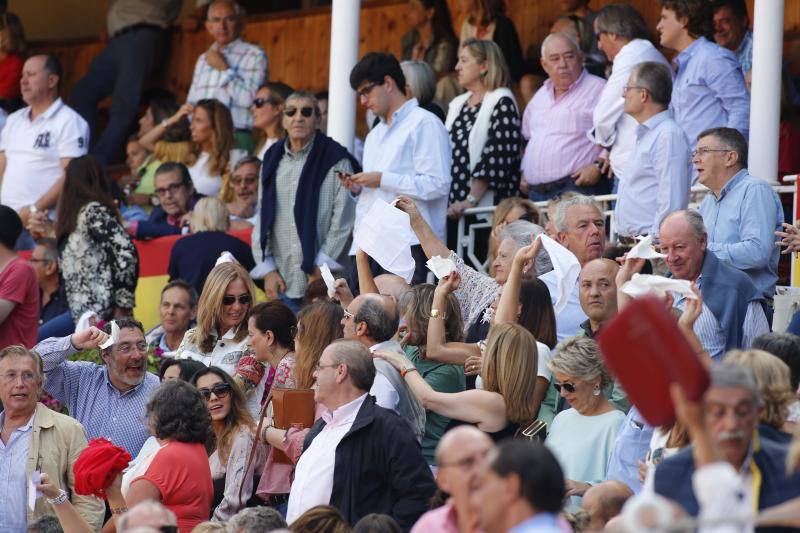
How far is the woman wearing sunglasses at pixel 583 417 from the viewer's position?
255 inches

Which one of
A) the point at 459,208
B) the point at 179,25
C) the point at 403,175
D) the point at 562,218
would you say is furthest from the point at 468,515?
the point at 179,25

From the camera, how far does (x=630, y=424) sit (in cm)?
621

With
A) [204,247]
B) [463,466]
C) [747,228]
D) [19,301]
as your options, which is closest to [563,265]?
[747,228]

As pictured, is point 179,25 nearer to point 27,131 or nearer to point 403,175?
point 27,131

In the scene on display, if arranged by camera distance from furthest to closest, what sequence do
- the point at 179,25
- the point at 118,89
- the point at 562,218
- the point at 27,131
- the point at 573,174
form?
the point at 179,25, the point at 118,89, the point at 27,131, the point at 573,174, the point at 562,218

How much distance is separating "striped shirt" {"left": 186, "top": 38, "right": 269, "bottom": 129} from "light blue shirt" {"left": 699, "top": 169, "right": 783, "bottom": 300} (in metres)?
5.53

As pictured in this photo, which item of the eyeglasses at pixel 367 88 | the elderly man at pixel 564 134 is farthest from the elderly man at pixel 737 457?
the elderly man at pixel 564 134

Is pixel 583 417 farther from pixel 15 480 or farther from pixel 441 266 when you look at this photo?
pixel 15 480

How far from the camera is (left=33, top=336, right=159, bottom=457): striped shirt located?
772 centimetres

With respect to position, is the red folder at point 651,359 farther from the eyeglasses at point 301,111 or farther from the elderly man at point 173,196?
the elderly man at point 173,196

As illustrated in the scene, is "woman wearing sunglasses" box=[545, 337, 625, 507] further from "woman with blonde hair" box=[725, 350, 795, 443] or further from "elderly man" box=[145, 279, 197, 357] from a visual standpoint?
"elderly man" box=[145, 279, 197, 357]

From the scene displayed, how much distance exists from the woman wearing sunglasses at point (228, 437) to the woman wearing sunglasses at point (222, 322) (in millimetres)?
746

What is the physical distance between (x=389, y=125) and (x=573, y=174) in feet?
4.13

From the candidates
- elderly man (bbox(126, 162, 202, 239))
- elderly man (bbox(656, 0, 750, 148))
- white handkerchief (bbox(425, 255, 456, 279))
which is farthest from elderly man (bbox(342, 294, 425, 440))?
elderly man (bbox(126, 162, 202, 239))
